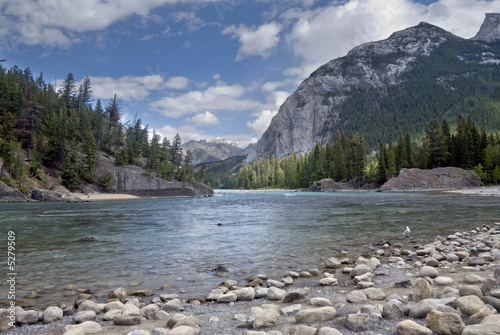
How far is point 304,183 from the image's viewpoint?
454 ft

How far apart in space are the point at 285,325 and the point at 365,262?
6.46 metres

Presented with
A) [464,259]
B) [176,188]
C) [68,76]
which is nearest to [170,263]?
[464,259]

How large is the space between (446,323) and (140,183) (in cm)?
9370

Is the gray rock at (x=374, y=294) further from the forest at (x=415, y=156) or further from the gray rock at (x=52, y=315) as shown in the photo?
Answer: the forest at (x=415, y=156)

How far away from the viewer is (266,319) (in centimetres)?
512

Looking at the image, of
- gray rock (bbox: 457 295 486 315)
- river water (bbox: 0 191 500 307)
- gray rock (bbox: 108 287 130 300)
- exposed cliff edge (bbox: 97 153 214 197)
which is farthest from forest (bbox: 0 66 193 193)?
gray rock (bbox: 457 295 486 315)

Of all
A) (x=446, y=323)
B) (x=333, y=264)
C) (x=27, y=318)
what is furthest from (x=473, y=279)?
(x=27, y=318)

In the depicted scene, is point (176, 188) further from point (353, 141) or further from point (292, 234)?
point (292, 234)

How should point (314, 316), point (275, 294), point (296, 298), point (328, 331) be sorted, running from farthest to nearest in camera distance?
1. point (275, 294)
2. point (296, 298)
3. point (314, 316)
4. point (328, 331)

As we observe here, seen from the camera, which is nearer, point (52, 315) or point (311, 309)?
point (311, 309)

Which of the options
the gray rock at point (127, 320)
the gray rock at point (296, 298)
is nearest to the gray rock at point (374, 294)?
the gray rock at point (296, 298)

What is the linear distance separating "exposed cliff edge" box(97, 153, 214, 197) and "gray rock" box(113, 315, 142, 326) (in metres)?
88.2

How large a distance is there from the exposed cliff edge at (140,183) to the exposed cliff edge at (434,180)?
210ft

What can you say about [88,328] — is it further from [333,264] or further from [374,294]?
[333,264]
